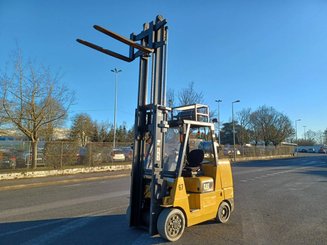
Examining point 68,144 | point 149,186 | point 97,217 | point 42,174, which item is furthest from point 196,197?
point 68,144

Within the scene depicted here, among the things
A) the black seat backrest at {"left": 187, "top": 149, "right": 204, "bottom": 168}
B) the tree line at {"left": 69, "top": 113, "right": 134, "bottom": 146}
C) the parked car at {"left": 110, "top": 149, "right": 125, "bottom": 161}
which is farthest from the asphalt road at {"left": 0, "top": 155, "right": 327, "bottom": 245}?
the tree line at {"left": 69, "top": 113, "right": 134, "bottom": 146}

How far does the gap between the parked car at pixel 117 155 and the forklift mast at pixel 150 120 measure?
1782cm

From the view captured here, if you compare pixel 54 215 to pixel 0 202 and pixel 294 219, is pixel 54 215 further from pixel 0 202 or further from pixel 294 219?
pixel 294 219

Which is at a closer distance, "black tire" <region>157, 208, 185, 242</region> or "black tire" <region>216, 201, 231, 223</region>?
"black tire" <region>157, 208, 185, 242</region>

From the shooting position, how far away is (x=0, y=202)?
981cm

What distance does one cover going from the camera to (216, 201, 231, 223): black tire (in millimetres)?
6495

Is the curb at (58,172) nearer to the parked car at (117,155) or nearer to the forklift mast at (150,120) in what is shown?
the parked car at (117,155)

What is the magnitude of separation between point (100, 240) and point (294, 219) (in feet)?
16.0

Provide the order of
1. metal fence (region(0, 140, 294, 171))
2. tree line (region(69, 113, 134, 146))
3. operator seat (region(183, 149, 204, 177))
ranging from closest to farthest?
operator seat (region(183, 149, 204, 177)) < metal fence (region(0, 140, 294, 171)) < tree line (region(69, 113, 134, 146))

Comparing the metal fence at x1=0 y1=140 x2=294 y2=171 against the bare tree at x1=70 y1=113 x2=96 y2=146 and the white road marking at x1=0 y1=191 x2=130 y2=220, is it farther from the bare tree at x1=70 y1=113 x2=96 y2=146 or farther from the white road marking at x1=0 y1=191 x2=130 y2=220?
the bare tree at x1=70 y1=113 x2=96 y2=146

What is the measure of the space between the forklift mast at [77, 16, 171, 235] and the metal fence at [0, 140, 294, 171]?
9.07 metres

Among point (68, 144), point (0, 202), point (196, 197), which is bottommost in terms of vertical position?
point (0, 202)

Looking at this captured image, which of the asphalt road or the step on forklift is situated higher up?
the step on forklift

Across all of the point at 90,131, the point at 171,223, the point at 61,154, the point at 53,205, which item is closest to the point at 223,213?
the point at 171,223
